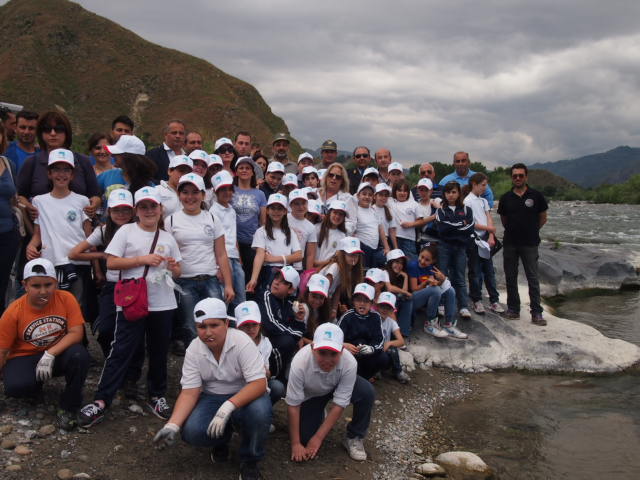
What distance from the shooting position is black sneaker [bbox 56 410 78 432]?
14.0 feet

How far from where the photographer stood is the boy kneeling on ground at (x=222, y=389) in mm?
3934

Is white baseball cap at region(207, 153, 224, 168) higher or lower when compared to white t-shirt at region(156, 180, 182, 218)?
higher

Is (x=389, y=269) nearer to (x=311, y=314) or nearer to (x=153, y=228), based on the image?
(x=311, y=314)

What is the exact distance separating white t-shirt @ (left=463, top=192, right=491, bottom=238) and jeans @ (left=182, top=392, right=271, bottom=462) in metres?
5.58

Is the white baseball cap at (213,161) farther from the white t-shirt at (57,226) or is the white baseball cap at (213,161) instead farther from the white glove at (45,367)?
the white glove at (45,367)

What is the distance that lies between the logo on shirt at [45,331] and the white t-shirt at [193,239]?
1194 mm

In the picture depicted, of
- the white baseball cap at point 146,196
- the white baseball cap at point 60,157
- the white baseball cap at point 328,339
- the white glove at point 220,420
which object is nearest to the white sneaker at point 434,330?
the white baseball cap at point 328,339

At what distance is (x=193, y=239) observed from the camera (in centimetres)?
510

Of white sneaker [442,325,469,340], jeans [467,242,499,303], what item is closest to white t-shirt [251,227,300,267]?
white sneaker [442,325,469,340]

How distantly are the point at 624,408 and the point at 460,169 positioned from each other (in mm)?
4477

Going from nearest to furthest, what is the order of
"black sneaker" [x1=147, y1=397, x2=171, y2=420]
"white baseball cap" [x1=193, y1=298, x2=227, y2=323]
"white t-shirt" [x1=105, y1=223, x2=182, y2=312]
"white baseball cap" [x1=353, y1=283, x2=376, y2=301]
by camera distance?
"white baseball cap" [x1=193, y1=298, x2=227, y2=323]
"white t-shirt" [x1=105, y1=223, x2=182, y2=312]
"black sneaker" [x1=147, y1=397, x2=171, y2=420]
"white baseball cap" [x1=353, y1=283, x2=376, y2=301]

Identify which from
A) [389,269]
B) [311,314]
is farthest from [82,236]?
[389,269]

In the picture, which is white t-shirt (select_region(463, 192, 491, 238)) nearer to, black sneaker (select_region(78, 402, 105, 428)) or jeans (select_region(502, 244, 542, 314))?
jeans (select_region(502, 244, 542, 314))

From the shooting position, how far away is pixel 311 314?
566cm
